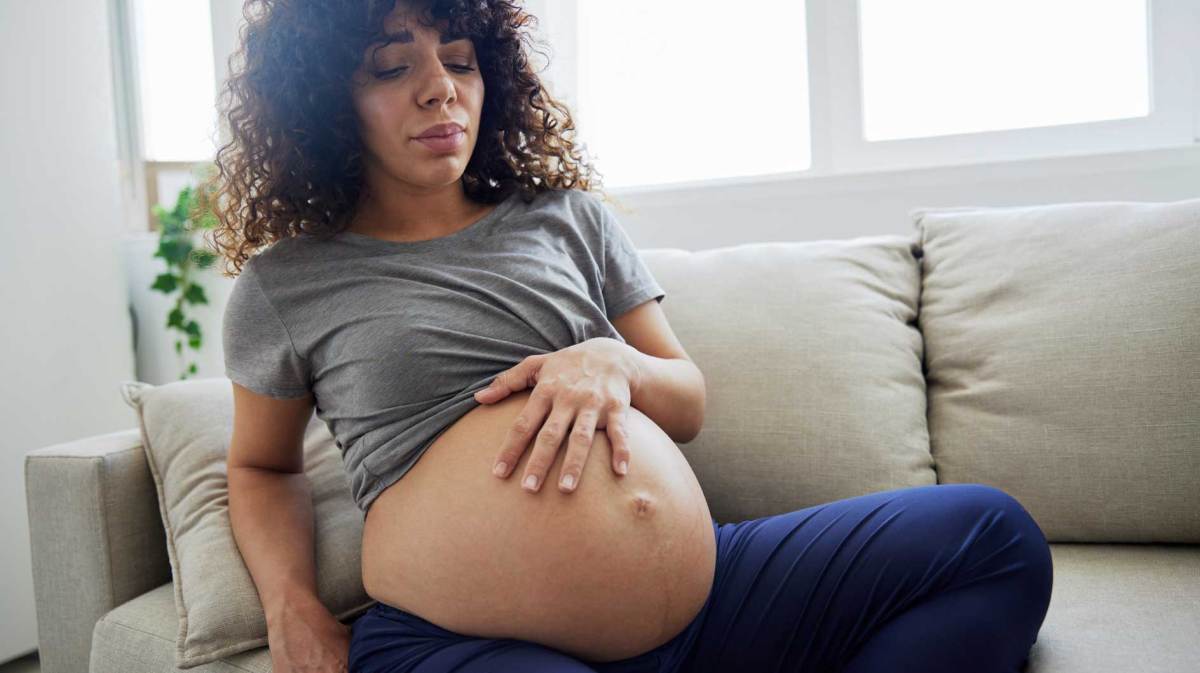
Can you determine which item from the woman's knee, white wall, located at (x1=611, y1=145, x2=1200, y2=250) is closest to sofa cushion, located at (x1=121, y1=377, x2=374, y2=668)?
the woman's knee

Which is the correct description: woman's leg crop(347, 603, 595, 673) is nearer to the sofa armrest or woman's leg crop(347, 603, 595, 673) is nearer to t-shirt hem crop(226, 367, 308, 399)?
t-shirt hem crop(226, 367, 308, 399)

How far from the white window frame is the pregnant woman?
710mm

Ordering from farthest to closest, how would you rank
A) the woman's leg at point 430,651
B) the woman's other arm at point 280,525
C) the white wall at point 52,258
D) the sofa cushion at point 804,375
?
1. the white wall at point 52,258
2. the sofa cushion at point 804,375
3. the woman's other arm at point 280,525
4. the woman's leg at point 430,651

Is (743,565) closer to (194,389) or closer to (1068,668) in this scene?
(1068,668)

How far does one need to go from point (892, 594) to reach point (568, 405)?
38 cm

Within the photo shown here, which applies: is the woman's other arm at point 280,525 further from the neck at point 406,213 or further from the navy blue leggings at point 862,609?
the neck at point 406,213

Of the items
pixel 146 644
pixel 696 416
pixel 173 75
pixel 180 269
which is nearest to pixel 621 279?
pixel 696 416

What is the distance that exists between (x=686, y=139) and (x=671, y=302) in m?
0.85

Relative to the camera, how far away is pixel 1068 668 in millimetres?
846

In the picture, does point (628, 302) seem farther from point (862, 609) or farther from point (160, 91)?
point (160, 91)

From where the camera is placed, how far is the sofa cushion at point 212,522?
99cm

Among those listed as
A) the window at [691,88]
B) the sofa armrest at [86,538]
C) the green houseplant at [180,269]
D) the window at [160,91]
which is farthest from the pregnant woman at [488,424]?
the window at [160,91]

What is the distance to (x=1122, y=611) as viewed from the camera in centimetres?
95

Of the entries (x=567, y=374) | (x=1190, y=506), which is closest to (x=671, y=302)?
(x=567, y=374)
